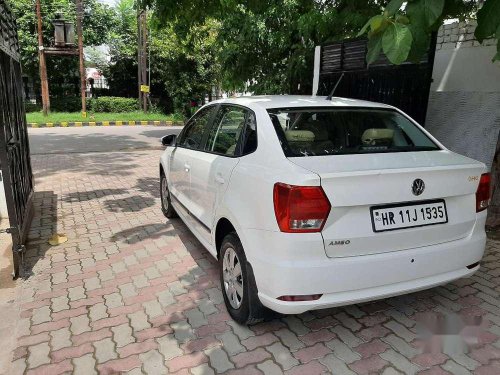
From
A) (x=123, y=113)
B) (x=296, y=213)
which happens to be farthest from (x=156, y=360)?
(x=123, y=113)

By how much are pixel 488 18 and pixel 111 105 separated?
2448cm

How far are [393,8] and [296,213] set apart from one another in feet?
3.73

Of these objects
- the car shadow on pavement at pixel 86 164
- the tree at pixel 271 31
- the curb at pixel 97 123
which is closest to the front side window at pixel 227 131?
the tree at pixel 271 31

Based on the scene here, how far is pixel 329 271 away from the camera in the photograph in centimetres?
229

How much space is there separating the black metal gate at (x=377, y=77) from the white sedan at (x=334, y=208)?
193cm

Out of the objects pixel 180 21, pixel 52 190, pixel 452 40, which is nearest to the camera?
pixel 452 40

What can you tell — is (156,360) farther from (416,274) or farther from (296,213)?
(416,274)

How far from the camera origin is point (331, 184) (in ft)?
7.35

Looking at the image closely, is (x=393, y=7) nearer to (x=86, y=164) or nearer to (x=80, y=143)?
(x=86, y=164)

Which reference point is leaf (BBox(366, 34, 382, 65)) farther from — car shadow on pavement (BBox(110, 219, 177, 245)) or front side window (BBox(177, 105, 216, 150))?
car shadow on pavement (BBox(110, 219, 177, 245))

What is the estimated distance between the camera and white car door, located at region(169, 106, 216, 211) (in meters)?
3.87

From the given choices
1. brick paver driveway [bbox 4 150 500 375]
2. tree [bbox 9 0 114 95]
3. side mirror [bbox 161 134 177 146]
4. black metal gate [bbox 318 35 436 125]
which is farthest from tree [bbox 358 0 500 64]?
tree [bbox 9 0 114 95]

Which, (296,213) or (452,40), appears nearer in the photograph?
(296,213)

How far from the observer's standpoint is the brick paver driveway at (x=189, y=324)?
247 cm
